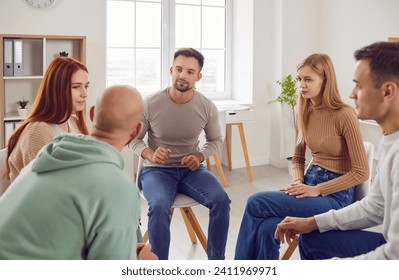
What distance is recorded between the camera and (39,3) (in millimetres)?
3812

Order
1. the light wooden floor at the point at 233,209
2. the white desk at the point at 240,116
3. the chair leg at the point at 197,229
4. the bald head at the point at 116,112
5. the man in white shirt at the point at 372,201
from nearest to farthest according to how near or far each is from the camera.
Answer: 1. the bald head at the point at 116,112
2. the man in white shirt at the point at 372,201
3. the chair leg at the point at 197,229
4. the light wooden floor at the point at 233,209
5. the white desk at the point at 240,116

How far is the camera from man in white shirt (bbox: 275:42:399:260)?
4.56ft

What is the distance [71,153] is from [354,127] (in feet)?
4.78

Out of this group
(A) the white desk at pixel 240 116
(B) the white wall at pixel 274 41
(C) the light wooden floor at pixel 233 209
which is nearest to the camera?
(C) the light wooden floor at pixel 233 209

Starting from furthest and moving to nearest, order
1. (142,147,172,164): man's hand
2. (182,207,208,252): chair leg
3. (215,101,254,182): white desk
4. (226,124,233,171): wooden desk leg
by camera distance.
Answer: (226,124,233,171): wooden desk leg → (215,101,254,182): white desk → (182,207,208,252): chair leg → (142,147,172,164): man's hand

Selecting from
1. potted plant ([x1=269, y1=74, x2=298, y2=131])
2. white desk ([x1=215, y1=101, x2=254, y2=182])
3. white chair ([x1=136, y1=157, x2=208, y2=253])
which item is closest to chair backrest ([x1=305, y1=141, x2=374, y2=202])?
white chair ([x1=136, y1=157, x2=208, y2=253])

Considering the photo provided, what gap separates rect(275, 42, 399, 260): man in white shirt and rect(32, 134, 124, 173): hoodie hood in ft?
2.60

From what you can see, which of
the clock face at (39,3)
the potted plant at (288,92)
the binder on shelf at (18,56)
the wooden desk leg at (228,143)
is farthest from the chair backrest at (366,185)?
the clock face at (39,3)

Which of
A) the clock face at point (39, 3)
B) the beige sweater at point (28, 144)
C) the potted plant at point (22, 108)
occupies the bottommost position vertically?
the beige sweater at point (28, 144)

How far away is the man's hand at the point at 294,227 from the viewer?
5.93 ft

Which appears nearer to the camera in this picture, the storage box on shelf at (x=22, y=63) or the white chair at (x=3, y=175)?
the white chair at (x=3, y=175)

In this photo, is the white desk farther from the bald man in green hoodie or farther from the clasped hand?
the bald man in green hoodie

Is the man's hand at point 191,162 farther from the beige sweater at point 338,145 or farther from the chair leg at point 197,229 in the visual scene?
the beige sweater at point 338,145

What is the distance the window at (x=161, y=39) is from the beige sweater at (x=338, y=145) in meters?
2.66
